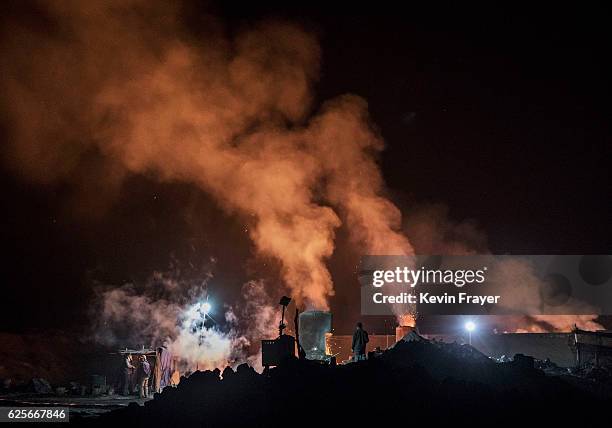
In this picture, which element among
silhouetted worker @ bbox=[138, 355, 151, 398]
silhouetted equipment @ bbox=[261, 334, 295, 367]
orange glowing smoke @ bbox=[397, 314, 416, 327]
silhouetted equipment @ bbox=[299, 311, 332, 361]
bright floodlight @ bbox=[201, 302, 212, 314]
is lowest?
silhouetted worker @ bbox=[138, 355, 151, 398]

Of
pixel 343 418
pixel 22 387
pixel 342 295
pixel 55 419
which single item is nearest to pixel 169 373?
pixel 22 387

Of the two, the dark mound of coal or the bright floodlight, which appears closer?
the dark mound of coal

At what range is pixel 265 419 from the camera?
37.4ft

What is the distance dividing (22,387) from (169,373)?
538 cm

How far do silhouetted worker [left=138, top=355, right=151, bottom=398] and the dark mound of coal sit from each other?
9.37m

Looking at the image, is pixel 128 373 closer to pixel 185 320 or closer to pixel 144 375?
pixel 144 375

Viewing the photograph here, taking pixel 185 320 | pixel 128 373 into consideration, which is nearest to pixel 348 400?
pixel 128 373

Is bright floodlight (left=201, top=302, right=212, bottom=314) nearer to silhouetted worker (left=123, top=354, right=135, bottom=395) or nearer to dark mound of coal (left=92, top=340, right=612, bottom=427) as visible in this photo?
silhouetted worker (left=123, top=354, right=135, bottom=395)

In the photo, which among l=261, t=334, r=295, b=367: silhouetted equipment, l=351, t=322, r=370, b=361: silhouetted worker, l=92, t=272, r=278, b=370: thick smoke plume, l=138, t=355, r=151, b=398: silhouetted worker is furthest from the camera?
l=92, t=272, r=278, b=370: thick smoke plume

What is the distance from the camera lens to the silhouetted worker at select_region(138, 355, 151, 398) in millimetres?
21359

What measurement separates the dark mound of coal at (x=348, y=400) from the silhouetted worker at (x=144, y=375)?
30.8 feet

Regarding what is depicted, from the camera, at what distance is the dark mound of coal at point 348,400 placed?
11266 millimetres

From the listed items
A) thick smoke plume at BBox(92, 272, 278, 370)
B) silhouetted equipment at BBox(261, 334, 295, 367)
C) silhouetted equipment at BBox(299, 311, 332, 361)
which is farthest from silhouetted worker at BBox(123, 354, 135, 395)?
silhouetted equipment at BBox(261, 334, 295, 367)

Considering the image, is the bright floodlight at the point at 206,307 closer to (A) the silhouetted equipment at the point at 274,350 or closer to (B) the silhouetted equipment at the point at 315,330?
(B) the silhouetted equipment at the point at 315,330
